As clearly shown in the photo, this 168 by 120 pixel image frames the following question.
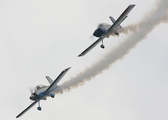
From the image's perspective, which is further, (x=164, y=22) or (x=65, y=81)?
(x=65, y=81)

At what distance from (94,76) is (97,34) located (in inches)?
446

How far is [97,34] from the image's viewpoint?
501 feet

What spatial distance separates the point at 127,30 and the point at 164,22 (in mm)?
10681

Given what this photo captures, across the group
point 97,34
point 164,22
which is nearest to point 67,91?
point 97,34

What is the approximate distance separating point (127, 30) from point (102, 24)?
21.6 feet

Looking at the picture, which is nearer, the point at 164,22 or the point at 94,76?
the point at 164,22

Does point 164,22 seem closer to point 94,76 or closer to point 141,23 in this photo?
point 141,23

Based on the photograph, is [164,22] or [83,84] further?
[83,84]

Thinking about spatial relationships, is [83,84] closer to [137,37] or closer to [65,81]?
[65,81]

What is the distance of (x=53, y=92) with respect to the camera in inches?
6112

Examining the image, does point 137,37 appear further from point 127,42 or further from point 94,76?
point 94,76

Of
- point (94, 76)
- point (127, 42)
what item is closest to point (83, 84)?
point (94, 76)

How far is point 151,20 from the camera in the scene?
153 metres

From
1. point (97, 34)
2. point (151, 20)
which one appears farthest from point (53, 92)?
point (151, 20)
